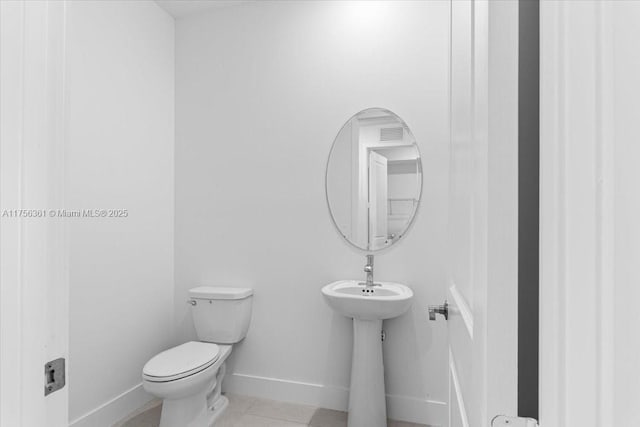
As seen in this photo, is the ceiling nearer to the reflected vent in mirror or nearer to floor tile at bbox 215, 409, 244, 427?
the reflected vent in mirror

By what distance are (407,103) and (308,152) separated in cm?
69

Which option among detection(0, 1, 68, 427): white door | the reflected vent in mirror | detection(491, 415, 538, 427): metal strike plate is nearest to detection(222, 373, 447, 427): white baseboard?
the reflected vent in mirror

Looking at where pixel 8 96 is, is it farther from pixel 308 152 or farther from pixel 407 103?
pixel 407 103

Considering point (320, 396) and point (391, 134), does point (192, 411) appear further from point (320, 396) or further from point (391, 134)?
point (391, 134)

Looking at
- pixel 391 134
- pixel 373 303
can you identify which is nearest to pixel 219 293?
pixel 373 303

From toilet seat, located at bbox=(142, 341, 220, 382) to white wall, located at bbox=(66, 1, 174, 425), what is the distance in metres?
0.37

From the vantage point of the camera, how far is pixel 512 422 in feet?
1.44

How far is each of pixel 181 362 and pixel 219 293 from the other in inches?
19.3

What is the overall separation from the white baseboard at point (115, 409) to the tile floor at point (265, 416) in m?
0.04

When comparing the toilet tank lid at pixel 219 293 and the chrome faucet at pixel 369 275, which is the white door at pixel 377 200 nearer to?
the chrome faucet at pixel 369 275

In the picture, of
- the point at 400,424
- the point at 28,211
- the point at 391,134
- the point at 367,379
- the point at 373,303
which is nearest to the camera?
the point at 28,211

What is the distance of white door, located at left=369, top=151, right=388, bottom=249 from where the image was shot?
2148 mm
